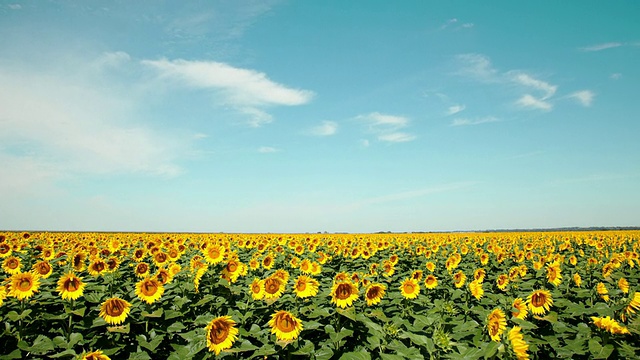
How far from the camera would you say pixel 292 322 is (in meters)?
4.37

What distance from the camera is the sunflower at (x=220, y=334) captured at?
13.0 ft

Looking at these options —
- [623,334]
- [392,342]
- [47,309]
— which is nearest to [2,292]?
[47,309]

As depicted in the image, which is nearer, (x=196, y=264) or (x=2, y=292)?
(x=2, y=292)

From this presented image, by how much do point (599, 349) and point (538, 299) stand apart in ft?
5.94

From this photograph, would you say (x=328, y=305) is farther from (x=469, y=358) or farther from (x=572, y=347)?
(x=572, y=347)

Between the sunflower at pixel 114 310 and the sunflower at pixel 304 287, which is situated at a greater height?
the sunflower at pixel 304 287

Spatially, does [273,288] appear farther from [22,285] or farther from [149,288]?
[22,285]

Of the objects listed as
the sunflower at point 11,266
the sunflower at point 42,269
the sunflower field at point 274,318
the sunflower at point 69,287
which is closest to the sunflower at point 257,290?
the sunflower field at point 274,318

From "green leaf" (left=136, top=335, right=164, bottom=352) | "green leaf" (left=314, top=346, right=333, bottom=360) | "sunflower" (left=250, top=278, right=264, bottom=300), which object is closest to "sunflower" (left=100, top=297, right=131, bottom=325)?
"green leaf" (left=136, top=335, right=164, bottom=352)

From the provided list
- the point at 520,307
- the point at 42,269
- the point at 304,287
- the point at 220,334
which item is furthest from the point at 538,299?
the point at 42,269

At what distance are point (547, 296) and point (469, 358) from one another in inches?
134

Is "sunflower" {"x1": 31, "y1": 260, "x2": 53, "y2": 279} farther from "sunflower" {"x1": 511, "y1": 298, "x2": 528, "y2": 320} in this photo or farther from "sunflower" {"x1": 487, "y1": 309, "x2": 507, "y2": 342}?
"sunflower" {"x1": 511, "y1": 298, "x2": 528, "y2": 320}

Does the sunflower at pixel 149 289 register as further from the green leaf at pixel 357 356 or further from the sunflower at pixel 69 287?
the green leaf at pixel 357 356

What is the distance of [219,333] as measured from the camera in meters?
4.04
